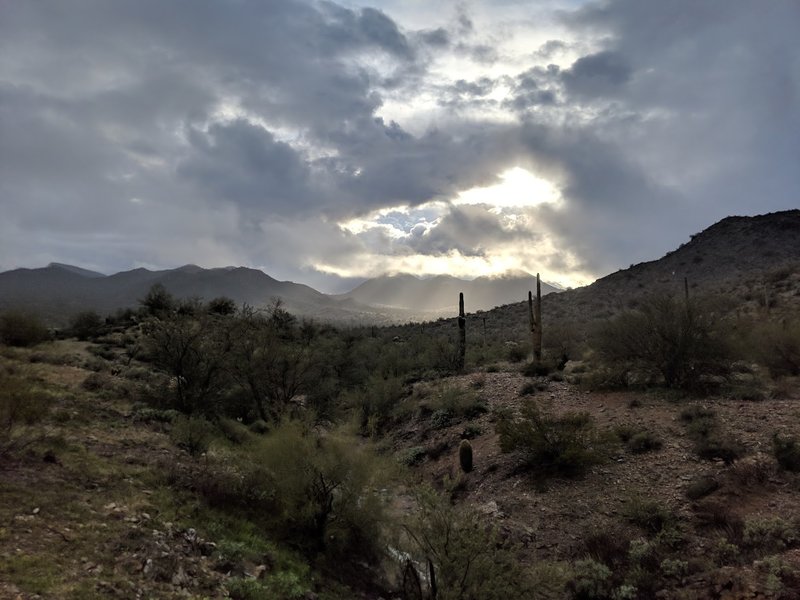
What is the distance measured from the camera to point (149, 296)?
135ft

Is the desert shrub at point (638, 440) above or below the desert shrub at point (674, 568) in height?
above

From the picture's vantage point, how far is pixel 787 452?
1138 cm

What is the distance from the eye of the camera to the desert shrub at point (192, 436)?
1425cm

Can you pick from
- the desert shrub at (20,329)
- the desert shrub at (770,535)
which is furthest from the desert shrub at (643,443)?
the desert shrub at (20,329)

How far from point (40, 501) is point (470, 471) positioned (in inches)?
452

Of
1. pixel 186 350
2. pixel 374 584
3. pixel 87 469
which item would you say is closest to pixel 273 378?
pixel 186 350

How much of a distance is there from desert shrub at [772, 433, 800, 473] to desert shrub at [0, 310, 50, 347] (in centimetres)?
3244

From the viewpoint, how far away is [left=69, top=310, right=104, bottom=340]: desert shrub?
33.9m

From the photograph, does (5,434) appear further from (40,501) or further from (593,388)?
(593,388)

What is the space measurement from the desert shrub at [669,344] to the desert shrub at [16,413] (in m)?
18.7

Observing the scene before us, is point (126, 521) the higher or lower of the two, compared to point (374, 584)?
higher

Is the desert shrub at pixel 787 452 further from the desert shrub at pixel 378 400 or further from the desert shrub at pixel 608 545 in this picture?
the desert shrub at pixel 378 400

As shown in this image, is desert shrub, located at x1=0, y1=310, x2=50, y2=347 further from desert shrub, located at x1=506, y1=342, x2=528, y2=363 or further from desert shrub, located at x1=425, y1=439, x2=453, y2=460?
desert shrub, located at x1=506, y1=342, x2=528, y2=363

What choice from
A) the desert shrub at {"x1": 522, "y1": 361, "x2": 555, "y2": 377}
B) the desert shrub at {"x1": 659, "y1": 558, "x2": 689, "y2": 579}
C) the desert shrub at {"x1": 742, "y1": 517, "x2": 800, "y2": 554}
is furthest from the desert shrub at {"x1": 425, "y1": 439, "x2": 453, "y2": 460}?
the desert shrub at {"x1": 742, "y1": 517, "x2": 800, "y2": 554}
